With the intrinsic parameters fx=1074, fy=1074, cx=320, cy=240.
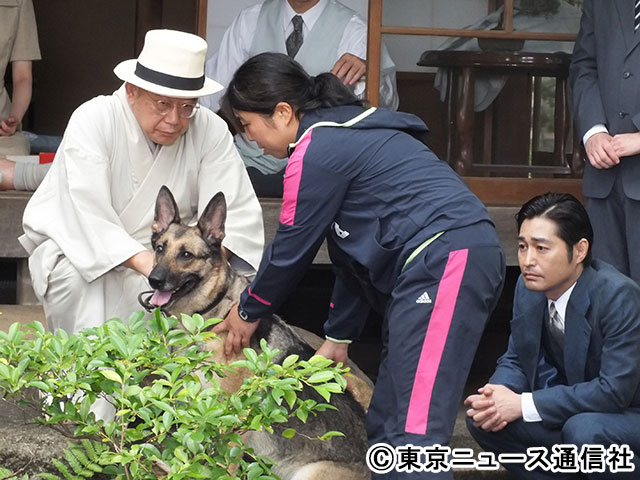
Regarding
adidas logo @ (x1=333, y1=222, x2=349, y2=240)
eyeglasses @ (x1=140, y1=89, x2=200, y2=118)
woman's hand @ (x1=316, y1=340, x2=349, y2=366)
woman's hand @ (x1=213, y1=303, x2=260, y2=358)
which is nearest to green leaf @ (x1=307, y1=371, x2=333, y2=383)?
adidas logo @ (x1=333, y1=222, x2=349, y2=240)

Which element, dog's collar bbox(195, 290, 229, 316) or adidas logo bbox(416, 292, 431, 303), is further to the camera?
dog's collar bbox(195, 290, 229, 316)

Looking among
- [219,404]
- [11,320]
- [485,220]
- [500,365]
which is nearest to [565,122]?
[500,365]

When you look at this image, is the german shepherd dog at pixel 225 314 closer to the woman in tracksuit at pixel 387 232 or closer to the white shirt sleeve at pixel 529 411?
the woman in tracksuit at pixel 387 232

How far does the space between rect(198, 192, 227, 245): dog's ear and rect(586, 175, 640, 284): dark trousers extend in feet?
5.95

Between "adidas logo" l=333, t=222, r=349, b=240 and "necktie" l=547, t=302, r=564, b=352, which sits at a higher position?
"adidas logo" l=333, t=222, r=349, b=240

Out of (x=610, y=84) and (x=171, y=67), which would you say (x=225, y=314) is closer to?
(x=171, y=67)

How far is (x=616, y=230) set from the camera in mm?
4793

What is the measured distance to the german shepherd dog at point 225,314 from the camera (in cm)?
386

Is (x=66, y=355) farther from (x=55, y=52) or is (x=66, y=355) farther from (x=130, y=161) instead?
(x=55, y=52)

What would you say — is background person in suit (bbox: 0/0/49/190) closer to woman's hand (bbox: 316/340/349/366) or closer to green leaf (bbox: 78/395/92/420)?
woman's hand (bbox: 316/340/349/366)

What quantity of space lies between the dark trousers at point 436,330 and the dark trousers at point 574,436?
64 centimetres

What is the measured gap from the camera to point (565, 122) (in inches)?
234

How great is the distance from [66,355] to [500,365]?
78.0 inches

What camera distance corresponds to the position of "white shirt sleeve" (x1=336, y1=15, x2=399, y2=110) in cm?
588
